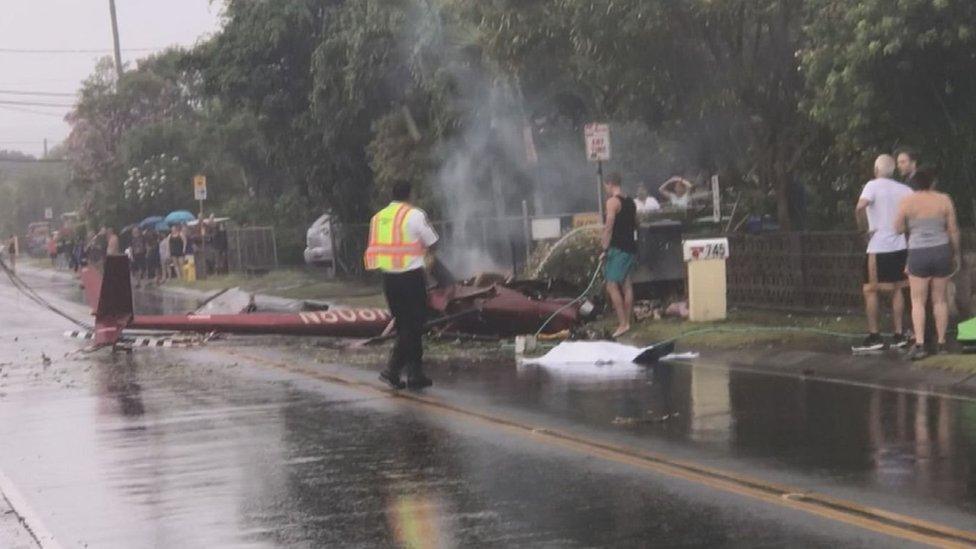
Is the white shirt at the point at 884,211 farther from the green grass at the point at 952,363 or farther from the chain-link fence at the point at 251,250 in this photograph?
the chain-link fence at the point at 251,250

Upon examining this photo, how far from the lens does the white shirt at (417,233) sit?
1385cm

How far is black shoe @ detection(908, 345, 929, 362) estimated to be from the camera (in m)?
14.1

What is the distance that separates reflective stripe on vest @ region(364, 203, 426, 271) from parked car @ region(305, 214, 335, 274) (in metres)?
23.9

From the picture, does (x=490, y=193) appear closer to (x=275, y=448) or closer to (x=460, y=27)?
(x=460, y=27)

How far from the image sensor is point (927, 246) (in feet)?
46.2

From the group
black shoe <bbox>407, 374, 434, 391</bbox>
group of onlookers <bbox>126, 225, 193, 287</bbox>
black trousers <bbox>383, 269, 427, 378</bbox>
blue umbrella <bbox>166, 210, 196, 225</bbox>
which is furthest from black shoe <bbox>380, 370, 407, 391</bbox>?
blue umbrella <bbox>166, 210, 196, 225</bbox>

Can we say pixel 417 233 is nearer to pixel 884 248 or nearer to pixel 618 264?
pixel 884 248

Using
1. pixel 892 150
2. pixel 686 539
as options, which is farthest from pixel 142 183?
pixel 686 539

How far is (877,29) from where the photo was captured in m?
16.2

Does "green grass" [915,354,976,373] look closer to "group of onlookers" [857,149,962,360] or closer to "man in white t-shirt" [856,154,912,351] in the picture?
"group of onlookers" [857,149,962,360]

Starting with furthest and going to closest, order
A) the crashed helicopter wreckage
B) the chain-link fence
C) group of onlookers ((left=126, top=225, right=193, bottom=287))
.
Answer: group of onlookers ((left=126, top=225, right=193, bottom=287)) < the chain-link fence < the crashed helicopter wreckage

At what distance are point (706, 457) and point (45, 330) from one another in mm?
18086

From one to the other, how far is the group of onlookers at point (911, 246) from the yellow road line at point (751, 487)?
4482 mm

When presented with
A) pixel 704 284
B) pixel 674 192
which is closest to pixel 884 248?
pixel 704 284
